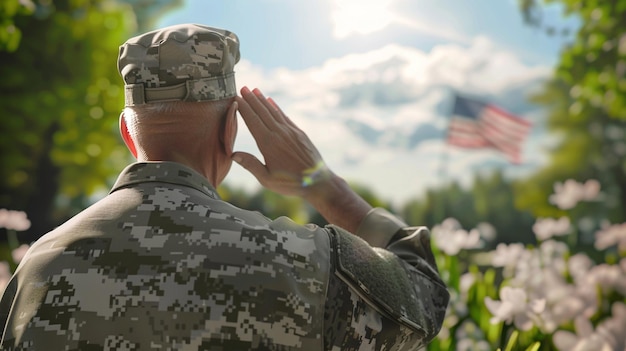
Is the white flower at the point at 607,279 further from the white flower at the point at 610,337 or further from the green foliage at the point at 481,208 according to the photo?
the green foliage at the point at 481,208

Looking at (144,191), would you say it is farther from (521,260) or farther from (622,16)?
(622,16)

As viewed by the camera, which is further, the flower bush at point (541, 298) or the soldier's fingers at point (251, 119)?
the flower bush at point (541, 298)

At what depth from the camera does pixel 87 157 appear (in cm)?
1745

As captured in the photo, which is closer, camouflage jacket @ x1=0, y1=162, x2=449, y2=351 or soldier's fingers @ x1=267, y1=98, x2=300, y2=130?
camouflage jacket @ x1=0, y1=162, x2=449, y2=351

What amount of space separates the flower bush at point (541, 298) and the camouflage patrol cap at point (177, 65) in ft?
5.47

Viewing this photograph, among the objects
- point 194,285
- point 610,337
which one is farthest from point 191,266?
point 610,337

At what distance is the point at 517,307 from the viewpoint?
9.72 ft

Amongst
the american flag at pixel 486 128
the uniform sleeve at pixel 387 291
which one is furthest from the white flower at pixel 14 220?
the american flag at pixel 486 128

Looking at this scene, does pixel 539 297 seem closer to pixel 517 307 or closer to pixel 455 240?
pixel 517 307

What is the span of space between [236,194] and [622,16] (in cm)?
1219

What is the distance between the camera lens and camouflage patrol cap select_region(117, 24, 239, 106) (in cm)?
170

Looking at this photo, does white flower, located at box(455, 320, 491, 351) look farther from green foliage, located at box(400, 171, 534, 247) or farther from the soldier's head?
green foliage, located at box(400, 171, 534, 247)

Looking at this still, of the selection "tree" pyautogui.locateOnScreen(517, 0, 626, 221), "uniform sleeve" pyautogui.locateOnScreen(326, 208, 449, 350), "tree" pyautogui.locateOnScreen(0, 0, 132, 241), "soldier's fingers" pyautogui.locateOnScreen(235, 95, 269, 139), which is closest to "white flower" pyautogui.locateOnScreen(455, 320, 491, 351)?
"uniform sleeve" pyautogui.locateOnScreen(326, 208, 449, 350)

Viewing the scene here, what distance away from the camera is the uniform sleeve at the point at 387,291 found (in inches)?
59.7
